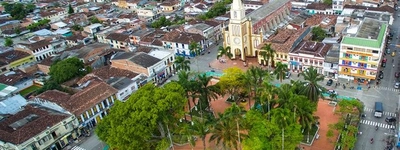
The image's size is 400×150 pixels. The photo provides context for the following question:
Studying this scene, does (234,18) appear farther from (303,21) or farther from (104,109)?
(104,109)

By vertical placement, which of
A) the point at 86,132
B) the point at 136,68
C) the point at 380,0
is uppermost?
the point at 380,0

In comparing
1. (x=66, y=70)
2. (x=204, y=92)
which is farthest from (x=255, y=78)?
(x=66, y=70)

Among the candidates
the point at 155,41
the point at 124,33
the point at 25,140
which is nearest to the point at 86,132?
the point at 25,140

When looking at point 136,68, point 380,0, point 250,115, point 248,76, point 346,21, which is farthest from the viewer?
point 380,0

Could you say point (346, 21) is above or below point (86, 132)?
above

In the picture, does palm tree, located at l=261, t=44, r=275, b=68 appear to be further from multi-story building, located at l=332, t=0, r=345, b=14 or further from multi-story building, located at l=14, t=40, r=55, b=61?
multi-story building, located at l=14, t=40, r=55, b=61

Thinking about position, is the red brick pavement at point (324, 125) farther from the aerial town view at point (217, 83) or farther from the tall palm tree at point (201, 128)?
the tall palm tree at point (201, 128)

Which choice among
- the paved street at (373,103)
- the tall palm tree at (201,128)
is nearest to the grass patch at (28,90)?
the tall palm tree at (201,128)
